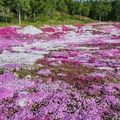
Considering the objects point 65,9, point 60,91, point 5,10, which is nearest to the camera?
point 60,91

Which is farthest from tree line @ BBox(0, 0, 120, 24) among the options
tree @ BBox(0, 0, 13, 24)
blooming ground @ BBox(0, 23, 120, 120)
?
blooming ground @ BBox(0, 23, 120, 120)

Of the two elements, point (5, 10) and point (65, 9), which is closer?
point (5, 10)

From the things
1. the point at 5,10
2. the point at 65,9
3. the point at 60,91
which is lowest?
the point at 60,91

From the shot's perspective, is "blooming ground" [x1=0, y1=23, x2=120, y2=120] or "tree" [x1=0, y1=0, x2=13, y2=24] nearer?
"blooming ground" [x1=0, y1=23, x2=120, y2=120]

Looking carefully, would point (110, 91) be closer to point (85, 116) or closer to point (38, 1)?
point (85, 116)

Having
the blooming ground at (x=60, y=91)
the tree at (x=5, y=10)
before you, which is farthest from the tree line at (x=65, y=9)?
the blooming ground at (x=60, y=91)

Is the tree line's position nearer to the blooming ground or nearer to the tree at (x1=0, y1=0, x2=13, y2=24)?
the tree at (x1=0, y1=0, x2=13, y2=24)

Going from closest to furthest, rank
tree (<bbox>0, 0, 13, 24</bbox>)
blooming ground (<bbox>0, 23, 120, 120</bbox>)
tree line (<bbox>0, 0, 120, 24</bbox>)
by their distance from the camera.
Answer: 1. blooming ground (<bbox>0, 23, 120, 120</bbox>)
2. tree (<bbox>0, 0, 13, 24</bbox>)
3. tree line (<bbox>0, 0, 120, 24</bbox>)

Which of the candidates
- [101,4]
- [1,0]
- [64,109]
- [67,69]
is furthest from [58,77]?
[101,4]

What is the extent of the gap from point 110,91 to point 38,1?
91964mm

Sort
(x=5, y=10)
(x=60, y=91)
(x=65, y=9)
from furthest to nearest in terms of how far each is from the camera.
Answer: (x=65, y=9)
(x=5, y=10)
(x=60, y=91)

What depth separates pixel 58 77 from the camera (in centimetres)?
1625

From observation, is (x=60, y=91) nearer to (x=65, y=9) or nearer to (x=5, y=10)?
(x=5, y=10)

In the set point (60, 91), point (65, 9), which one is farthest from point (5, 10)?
point (60, 91)
